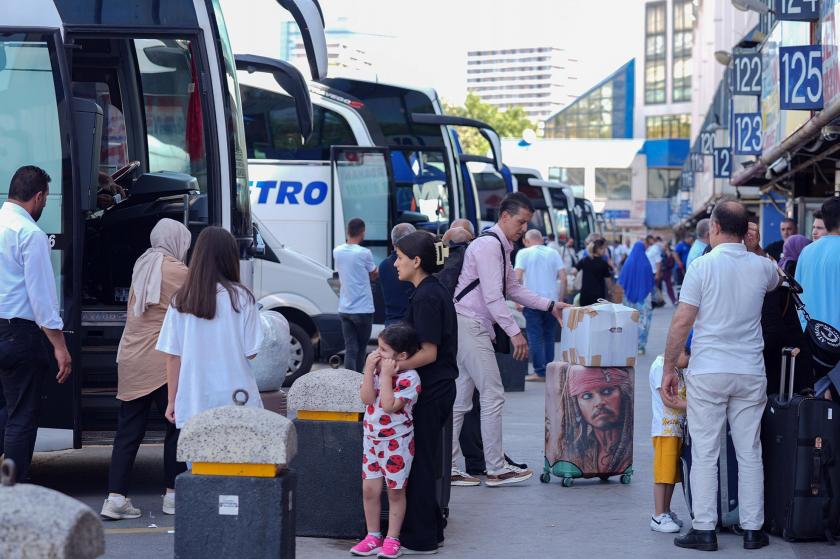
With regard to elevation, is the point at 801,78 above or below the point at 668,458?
above

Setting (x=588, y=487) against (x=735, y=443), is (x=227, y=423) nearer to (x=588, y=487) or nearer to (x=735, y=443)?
(x=735, y=443)

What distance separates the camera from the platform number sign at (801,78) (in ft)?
47.5

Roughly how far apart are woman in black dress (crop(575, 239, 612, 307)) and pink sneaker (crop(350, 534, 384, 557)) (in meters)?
11.1

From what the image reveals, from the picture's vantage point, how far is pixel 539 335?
15.8 metres

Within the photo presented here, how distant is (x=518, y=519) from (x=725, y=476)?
128 cm

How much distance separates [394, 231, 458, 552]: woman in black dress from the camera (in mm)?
6711

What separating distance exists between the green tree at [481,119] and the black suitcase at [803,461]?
92.6m

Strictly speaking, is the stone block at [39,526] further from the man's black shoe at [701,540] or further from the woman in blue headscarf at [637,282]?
the woman in blue headscarf at [637,282]

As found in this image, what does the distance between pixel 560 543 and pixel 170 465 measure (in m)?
2.31

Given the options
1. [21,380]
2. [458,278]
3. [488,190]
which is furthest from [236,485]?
[488,190]

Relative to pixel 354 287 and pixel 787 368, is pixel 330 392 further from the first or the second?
pixel 354 287

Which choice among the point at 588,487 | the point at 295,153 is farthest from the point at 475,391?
the point at 295,153

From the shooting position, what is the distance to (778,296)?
7.23m

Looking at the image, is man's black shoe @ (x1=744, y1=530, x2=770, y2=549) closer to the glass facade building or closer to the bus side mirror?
the bus side mirror
